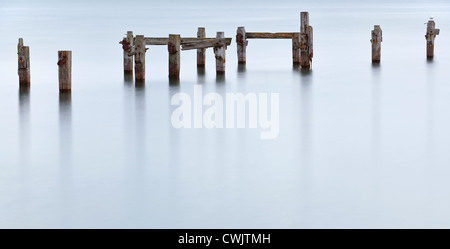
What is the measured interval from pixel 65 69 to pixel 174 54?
3.79 meters

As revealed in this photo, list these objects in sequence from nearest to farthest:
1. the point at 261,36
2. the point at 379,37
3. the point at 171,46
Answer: the point at 171,46
the point at 261,36
the point at 379,37

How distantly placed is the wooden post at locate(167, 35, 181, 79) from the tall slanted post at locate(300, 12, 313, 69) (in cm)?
374

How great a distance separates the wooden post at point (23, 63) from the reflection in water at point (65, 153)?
98cm

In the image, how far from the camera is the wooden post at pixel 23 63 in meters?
19.0

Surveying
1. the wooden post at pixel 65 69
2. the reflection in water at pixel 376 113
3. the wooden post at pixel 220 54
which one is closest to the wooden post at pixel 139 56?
the wooden post at pixel 65 69

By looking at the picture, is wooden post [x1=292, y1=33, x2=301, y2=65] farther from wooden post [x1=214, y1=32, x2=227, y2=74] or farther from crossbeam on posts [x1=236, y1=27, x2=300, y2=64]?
wooden post [x1=214, y1=32, x2=227, y2=74]

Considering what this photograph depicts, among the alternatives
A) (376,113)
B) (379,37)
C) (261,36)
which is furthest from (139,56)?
(379,37)

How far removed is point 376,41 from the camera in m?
26.9

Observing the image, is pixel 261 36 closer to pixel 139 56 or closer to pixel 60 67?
pixel 139 56

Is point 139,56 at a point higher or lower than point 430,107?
higher

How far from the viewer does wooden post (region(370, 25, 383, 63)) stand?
26.0 metres

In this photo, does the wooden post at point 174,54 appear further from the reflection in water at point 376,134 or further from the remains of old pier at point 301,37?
the reflection in water at point 376,134

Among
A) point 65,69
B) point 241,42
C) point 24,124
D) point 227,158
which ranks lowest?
point 227,158
